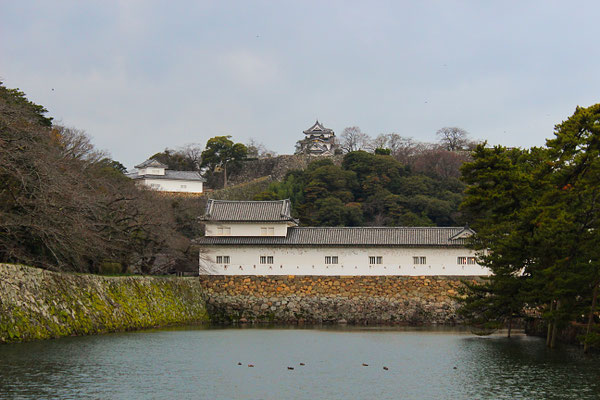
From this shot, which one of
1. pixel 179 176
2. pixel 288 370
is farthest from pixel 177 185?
pixel 288 370

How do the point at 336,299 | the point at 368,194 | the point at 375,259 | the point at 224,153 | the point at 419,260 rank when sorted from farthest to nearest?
the point at 224,153, the point at 368,194, the point at 375,259, the point at 419,260, the point at 336,299

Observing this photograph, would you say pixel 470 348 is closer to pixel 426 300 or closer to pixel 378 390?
pixel 378 390

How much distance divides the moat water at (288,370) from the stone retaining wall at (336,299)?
899 cm

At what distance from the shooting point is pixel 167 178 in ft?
193

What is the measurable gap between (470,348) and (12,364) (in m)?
12.2

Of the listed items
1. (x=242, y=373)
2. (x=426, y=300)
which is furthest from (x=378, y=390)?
(x=426, y=300)

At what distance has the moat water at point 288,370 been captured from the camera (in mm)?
12484

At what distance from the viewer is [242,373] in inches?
581

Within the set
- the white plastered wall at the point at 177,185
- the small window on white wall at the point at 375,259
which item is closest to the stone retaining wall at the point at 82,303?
the small window on white wall at the point at 375,259

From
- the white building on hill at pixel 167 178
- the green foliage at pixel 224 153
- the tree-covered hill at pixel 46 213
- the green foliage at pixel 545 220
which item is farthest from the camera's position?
the green foliage at pixel 224 153

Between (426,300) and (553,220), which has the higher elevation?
(553,220)

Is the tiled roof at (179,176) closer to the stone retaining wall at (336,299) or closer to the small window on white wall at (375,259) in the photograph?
the stone retaining wall at (336,299)

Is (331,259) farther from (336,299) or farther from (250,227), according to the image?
(250,227)

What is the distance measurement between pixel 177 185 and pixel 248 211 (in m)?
27.0
